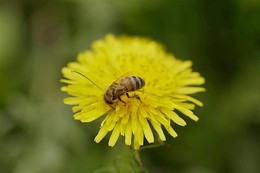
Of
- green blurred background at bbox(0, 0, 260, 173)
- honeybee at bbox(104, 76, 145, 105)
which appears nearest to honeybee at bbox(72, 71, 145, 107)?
honeybee at bbox(104, 76, 145, 105)

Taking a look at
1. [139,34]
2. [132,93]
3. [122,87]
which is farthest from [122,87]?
[139,34]

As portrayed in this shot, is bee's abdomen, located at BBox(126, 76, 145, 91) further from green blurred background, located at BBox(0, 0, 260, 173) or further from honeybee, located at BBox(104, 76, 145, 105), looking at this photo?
green blurred background, located at BBox(0, 0, 260, 173)

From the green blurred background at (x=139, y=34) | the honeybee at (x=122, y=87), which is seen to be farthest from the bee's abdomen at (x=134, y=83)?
the green blurred background at (x=139, y=34)

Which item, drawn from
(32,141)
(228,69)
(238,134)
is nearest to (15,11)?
(32,141)

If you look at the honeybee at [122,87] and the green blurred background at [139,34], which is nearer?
the honeybee at [122,87]

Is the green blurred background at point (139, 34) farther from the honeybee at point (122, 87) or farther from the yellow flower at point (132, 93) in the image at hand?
the honeybee at point (122, 87)

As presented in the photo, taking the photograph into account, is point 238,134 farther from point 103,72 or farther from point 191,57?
point 103,72
